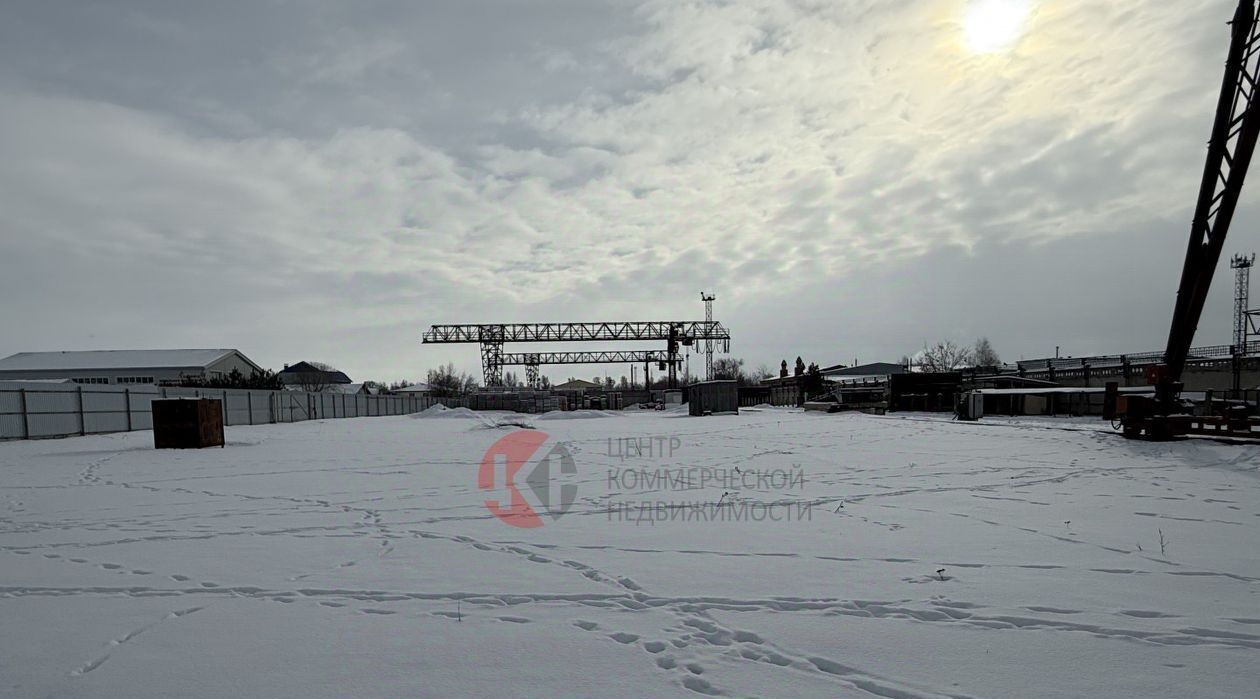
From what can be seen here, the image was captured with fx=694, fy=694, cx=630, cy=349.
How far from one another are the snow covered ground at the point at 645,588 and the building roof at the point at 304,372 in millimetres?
103929

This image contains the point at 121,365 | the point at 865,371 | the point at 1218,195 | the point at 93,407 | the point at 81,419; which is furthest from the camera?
the point at 865,371

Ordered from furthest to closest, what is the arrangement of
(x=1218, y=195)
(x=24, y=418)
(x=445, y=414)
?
1. (x=445, y=414)
2. (x=24, y=418)
3. (x=1218, y=195)

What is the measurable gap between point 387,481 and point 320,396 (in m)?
39.3

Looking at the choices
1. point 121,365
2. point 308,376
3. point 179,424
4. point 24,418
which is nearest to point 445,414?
point 24,418

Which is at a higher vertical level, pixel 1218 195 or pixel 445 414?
pixel 1218 195

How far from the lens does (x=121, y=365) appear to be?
65.1 meters

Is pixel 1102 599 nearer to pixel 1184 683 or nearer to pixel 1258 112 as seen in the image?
pixel 1184 683

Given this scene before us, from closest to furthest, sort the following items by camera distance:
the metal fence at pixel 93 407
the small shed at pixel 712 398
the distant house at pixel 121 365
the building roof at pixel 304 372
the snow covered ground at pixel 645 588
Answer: the snow covered ground at pixel 645 588 < the metal fence at pixel 93 407 < the small shed at pixel 712 398 < the distant house at pixel 121 365 < the building roof at pixel 304 372

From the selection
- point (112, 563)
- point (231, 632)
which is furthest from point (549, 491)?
point (231, 632)

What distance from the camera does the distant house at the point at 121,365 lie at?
208 ft

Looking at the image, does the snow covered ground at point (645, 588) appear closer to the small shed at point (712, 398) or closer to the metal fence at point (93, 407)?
the metal fence at point (93, 407)

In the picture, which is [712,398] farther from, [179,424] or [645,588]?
[645,588]

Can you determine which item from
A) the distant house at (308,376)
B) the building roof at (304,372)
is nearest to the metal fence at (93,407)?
the distant house at (308,376)

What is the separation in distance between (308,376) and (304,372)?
4.11 metres
